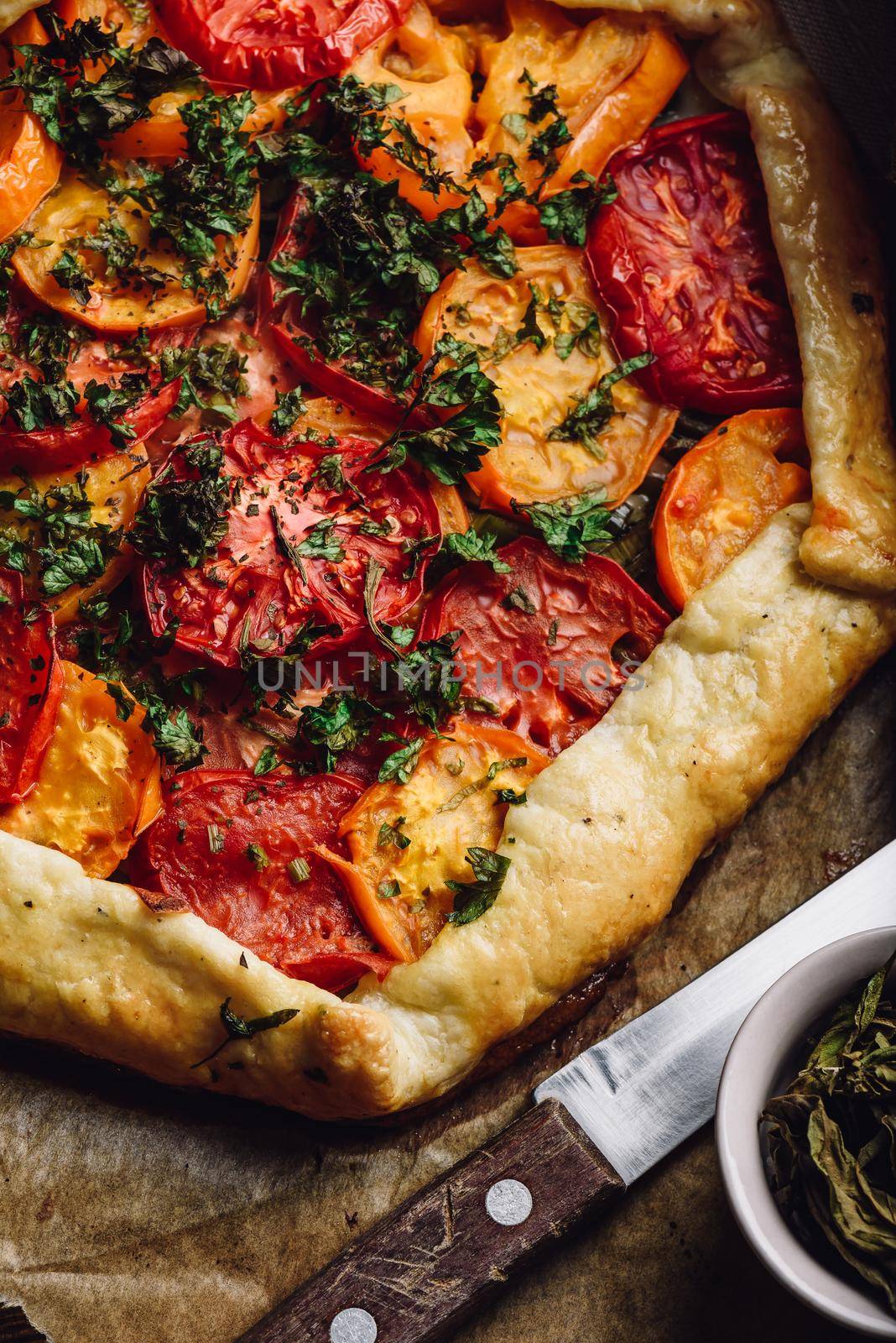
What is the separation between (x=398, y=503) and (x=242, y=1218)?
2364 mm

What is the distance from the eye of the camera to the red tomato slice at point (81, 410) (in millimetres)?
3873

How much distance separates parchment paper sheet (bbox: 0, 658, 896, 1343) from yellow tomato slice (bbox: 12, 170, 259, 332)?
2395mm

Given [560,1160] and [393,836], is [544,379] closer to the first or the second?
[393,836]

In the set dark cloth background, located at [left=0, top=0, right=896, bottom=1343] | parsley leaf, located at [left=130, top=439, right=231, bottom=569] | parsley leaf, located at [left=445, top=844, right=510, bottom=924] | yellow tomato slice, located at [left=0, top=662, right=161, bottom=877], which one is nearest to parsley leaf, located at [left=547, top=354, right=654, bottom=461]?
dark cloth background, located at [left=0, top=0, right=896, bottom=1343]

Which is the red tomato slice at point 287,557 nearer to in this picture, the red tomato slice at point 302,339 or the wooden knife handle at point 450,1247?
the red tomato slice at point 302,339

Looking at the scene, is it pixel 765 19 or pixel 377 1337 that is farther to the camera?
pixel 765 19

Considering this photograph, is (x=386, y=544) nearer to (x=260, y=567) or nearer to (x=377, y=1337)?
(x=260, y=567)

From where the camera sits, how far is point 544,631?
13.3ft

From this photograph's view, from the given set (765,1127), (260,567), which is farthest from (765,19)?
(765,1127)

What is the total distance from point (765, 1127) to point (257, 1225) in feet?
5.43

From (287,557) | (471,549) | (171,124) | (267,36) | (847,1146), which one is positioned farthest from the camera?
(267,36)

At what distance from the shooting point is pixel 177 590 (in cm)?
385

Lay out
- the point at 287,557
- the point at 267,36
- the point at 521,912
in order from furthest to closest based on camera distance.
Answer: the point at 267,36 → the point at 287,557 → the point at 521,912

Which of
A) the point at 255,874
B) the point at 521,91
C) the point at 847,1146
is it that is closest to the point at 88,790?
the point at 255,874
